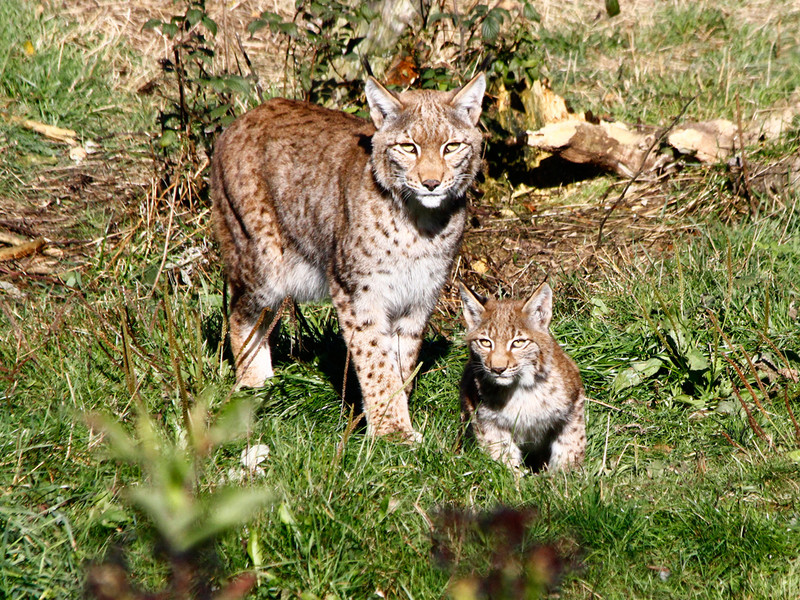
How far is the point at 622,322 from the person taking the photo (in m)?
5.44

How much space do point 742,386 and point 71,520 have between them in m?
3.38

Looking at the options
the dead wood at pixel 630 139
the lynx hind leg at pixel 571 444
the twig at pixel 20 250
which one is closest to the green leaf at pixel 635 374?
the lynx hind leg at pixel 571 444

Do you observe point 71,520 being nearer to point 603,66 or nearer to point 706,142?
point 706,142

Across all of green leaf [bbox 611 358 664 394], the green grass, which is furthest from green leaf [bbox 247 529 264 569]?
green leaf [bbox 611 358 664 394]

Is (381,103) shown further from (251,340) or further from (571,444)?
(571,444)

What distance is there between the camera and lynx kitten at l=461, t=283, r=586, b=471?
14.3 ft

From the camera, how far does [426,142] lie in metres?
4.50

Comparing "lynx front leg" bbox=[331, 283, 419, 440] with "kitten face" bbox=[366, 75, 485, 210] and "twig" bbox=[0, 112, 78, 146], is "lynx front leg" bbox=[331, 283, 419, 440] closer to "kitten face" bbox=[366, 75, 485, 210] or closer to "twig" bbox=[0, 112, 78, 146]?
"kitten face" bbox=[366, 75, 485, 210]

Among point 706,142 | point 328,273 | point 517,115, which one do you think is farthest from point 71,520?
point 706,142

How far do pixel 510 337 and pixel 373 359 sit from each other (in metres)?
0.79

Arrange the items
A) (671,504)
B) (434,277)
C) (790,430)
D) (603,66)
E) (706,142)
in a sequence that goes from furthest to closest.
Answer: (603,66) < (706,142) < (434,277) < (790,430) < (671,504)

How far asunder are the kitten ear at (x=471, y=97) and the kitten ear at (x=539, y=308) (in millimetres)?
949

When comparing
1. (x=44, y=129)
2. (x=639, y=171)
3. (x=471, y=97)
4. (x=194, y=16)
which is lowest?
(x=639, y=171)

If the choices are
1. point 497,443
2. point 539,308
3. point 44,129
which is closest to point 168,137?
point 44,129
